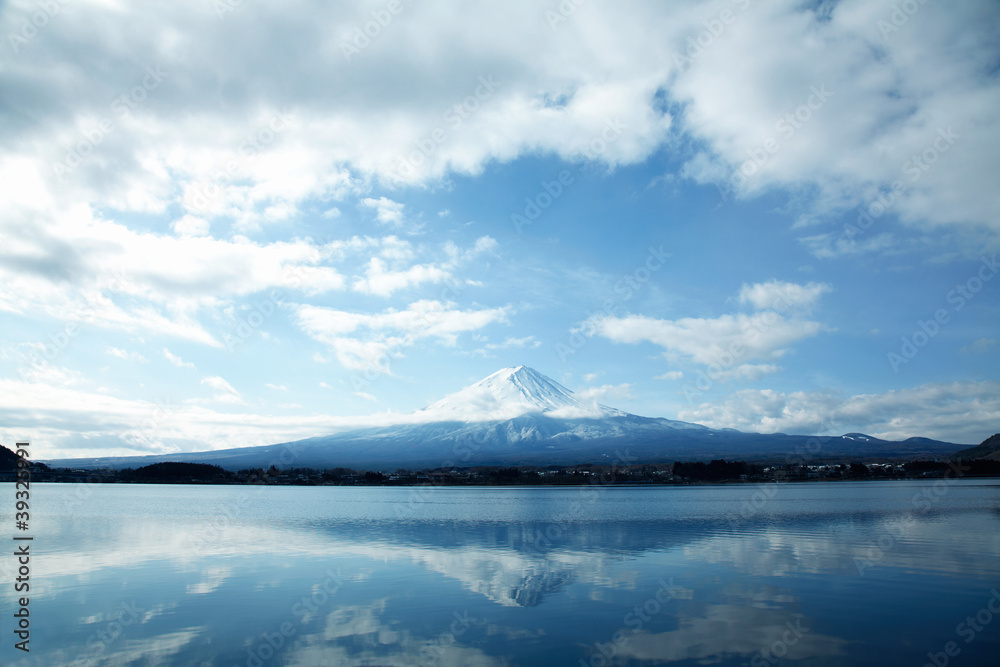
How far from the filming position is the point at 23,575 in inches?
719

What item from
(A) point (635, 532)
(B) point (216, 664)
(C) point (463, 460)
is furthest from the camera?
(C) point (463, 460)

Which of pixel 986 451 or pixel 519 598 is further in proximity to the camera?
pixel 986 451

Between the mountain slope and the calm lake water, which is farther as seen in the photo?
the mountain slope

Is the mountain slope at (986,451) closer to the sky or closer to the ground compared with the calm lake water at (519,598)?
closer to the sky

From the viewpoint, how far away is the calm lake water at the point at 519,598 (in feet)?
38.1

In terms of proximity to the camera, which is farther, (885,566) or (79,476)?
(79,476)

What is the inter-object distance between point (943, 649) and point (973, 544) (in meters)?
16.4

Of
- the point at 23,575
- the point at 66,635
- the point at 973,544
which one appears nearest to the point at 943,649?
the point at 973,544

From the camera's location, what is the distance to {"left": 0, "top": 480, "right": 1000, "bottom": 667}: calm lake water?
1162 centimetres

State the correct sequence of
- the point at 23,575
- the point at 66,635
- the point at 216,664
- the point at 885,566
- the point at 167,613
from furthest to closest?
the point at 885,566
the point at 23,575
the point at 167,613
the point at 66,635
the point at 216,664

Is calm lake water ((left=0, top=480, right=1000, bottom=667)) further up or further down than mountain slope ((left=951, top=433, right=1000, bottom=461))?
further down

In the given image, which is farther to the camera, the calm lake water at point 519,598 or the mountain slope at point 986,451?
the mountain slope at point 986,451

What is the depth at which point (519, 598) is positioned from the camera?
1594 cm

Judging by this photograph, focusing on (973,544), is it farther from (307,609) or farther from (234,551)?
(234,551)
